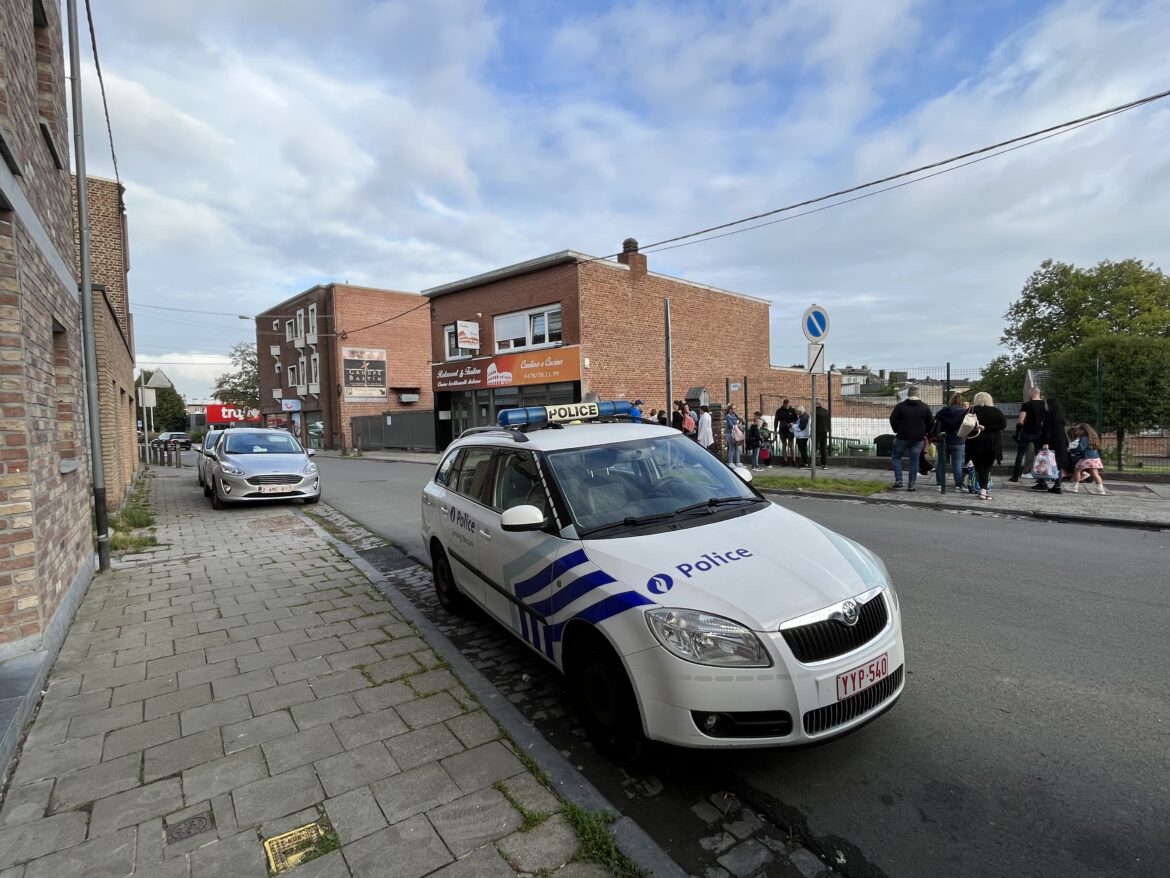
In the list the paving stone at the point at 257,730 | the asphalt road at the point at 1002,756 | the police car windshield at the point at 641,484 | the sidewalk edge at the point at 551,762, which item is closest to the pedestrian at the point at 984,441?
the asphalt road at the point at 1002,756

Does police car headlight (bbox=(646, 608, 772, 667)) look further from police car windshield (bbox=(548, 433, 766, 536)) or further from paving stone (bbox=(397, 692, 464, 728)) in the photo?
paving stone (bbox=(397, 692, 464, 728))

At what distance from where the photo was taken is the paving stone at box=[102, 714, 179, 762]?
9.84 ft

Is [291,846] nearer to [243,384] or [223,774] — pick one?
[223,774]

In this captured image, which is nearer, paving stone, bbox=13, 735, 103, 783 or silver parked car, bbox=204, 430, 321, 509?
paving stone, bbox=13, 735, 103, 783

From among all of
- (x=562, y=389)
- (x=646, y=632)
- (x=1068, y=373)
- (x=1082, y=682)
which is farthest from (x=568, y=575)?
(x=562, y=389)

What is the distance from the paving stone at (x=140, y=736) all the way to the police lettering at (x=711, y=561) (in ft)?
9.05

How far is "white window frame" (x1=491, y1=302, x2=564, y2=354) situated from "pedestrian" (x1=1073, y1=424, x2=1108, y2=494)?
15.3 meters

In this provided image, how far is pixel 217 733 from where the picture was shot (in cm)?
314

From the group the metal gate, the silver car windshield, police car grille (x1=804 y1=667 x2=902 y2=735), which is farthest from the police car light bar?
the metal gate

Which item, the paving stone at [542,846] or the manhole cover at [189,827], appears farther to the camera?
the manhole cover at [189,827]

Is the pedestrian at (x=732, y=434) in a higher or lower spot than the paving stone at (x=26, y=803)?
higher

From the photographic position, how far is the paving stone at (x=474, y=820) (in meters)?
2.33

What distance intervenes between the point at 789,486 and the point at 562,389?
11912mm

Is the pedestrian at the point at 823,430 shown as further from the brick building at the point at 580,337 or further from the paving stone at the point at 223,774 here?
the paving stone at the point at 223,774
